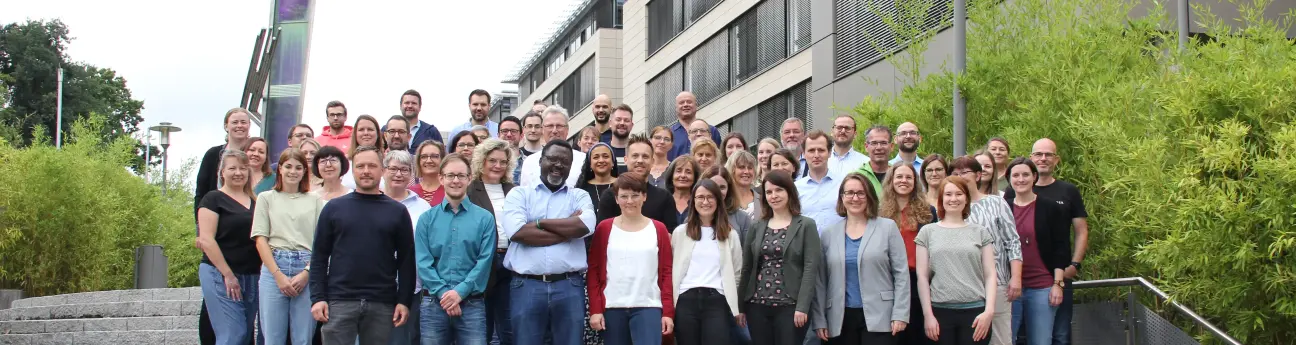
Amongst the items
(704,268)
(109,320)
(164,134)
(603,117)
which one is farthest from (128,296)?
(164,134)

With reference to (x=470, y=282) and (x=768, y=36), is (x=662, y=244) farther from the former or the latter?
(x=768, y=36)

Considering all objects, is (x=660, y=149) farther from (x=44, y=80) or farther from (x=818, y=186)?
(x=44, y=80)

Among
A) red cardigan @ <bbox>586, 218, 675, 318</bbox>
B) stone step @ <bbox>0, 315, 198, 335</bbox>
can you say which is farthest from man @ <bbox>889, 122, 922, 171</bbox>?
stone step @ <bbox>0, 315, 198, 335</bbox>

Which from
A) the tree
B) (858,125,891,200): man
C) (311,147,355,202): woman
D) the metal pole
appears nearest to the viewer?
(311,147,355,202): woman

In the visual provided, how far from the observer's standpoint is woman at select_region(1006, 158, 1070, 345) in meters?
8.77

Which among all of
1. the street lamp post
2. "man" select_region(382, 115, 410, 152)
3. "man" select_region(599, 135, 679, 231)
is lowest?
"man" select_region(599, 135, 679, 231)

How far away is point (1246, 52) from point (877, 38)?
45.4 ft

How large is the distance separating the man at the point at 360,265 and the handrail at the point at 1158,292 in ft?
16.7

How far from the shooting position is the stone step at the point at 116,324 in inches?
543

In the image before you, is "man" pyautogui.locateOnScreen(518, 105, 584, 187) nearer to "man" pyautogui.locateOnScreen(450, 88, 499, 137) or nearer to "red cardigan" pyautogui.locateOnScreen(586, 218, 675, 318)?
"red cardigan" pyautogui.locateOnScreen(586, 218, 675, 318)

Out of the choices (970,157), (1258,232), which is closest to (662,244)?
(970,157)

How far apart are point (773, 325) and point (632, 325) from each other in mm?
857

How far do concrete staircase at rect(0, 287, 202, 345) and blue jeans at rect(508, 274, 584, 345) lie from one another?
651 cm

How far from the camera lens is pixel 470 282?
749cm
